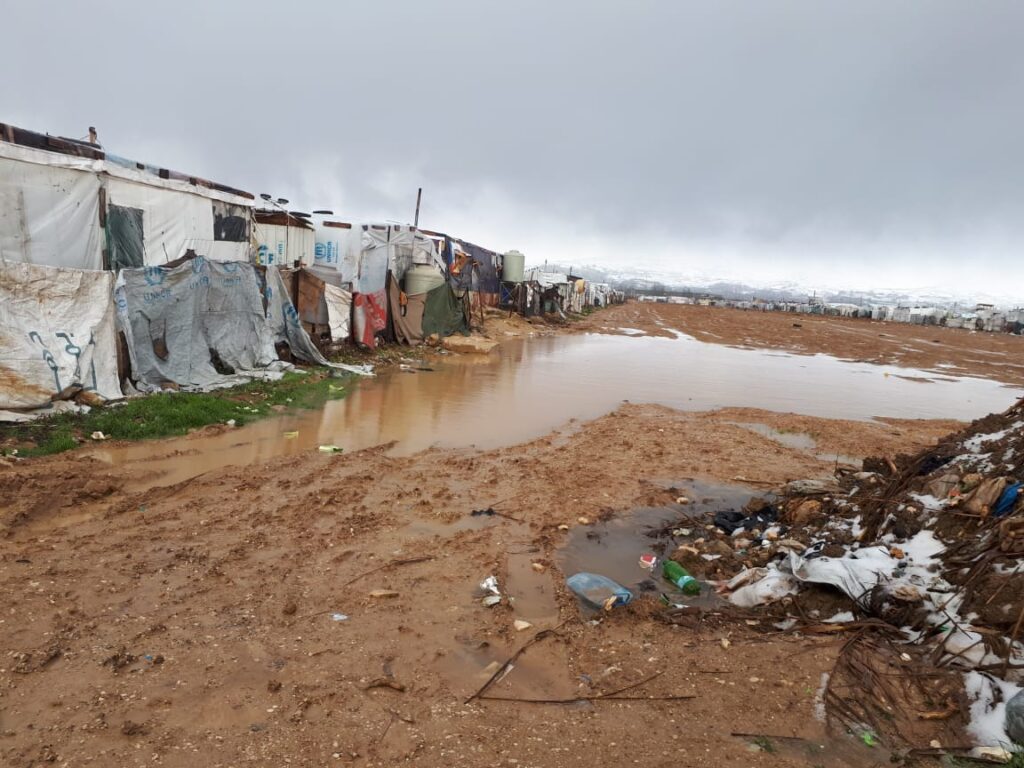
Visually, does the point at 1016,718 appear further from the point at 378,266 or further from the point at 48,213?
the point at 378,266

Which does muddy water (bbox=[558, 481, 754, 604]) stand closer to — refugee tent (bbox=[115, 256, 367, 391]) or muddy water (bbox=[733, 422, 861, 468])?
muddy water (bbox=[733, 422, 861, 468])

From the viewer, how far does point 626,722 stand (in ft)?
9.88

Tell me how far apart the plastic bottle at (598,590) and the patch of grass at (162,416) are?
5.62m

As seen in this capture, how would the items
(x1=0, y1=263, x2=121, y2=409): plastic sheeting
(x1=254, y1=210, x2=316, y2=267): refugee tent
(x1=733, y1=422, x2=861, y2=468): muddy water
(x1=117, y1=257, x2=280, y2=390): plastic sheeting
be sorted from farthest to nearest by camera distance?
1. (x1=254, y1=210, x2=316, y2=267): refugee tent
2. (x1=117, y1=257, x2=280, y2=390): plastic sheeting
3. (x1=733, y1=422, x2=861, y2=468): muddy water
4. (x1=0, y1=263, x2=121, y2=409): plastic sheeting

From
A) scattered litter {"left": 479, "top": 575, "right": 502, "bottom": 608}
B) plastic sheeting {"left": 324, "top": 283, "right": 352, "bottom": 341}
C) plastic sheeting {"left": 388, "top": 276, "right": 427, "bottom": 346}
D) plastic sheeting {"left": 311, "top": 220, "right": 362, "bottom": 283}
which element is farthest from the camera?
plastic sheeting {"left": 311, "top": 220, "right": 362, "bottom": 283}

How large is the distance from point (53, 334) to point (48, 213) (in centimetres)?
216

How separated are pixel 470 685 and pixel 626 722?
0.86 m

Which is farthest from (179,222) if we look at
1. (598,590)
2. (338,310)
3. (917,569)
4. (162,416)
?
(917,569)

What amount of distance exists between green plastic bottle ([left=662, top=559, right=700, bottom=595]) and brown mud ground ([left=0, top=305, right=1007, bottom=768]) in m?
0.49

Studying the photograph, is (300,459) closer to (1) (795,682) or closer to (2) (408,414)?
(2) (408,414)

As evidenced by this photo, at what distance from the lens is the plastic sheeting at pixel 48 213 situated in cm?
801

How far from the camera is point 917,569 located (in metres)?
4.19

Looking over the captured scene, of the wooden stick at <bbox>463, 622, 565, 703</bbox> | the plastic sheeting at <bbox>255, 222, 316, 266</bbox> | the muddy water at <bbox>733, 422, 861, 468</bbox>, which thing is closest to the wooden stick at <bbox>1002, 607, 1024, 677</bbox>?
the wooden stick at <bbox>463, 622, 565, 703</bbox>

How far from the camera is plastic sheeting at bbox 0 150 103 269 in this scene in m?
8.01
